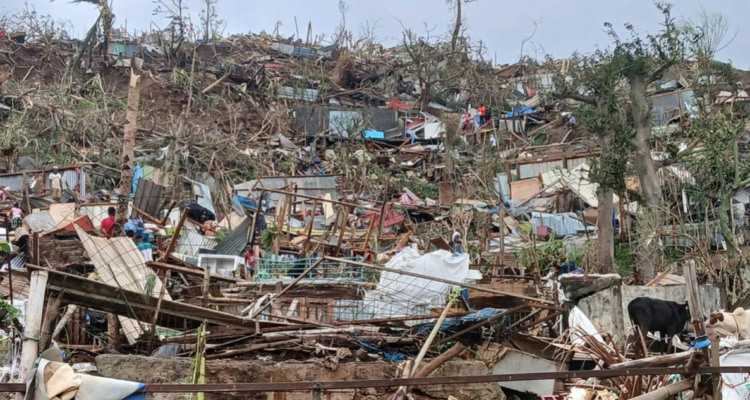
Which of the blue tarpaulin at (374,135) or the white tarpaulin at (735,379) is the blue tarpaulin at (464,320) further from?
the blue tarpaulin at (374,135)

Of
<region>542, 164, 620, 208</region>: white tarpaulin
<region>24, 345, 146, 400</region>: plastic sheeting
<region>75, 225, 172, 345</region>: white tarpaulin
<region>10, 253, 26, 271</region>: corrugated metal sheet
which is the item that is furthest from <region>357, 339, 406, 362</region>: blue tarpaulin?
<region>542, 164, 620, 208</region>: white tarpaulin

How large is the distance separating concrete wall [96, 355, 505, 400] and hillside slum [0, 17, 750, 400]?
19 mm

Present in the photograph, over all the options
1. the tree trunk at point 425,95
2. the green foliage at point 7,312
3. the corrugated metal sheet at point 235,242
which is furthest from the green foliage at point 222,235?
the tree trunk at point 425,95

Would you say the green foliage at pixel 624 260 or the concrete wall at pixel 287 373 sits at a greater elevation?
the green foliage at pixel 624 260

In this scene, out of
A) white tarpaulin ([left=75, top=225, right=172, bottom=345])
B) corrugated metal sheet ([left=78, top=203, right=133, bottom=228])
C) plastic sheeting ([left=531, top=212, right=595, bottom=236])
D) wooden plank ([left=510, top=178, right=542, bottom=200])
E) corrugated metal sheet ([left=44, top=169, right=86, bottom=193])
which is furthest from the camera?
wooden plank ([left=510, top=178, right=542, bottom=200])

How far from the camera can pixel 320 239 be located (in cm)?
1238

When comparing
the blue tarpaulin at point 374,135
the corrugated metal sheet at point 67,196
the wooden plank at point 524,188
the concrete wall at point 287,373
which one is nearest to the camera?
the concrete wall at point 287,373

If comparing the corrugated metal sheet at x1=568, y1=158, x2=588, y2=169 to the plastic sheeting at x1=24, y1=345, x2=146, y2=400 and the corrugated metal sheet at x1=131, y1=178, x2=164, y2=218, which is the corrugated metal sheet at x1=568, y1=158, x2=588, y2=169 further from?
the plastic sheeting at x1=24, y1=345, x2=146, y2=400

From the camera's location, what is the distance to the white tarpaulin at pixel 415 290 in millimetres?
7719

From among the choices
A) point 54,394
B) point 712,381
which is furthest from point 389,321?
point 54,394

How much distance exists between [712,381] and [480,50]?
1083 inches

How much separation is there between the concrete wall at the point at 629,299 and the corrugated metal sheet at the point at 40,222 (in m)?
9.02

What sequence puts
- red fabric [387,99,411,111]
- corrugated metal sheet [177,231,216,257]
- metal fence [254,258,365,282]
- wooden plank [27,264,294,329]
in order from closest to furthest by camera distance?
1. wooden plank [27,264,294,329]
2. metal fence [254,258,365,282]
3. corrugated metal sheet [177,231,216,257]
4. red fabric [387,99,411,111]

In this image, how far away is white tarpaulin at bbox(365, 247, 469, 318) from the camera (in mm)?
7719
